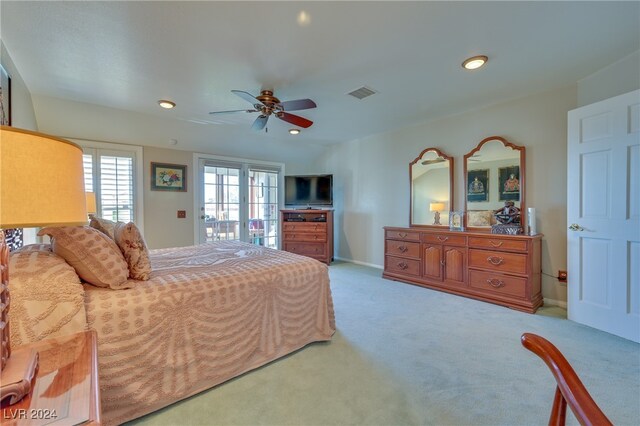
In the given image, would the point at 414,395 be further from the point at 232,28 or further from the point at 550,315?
the point at 232,28

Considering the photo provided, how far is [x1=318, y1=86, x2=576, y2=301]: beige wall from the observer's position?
2.96 metres

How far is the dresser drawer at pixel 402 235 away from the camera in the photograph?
3.76 metres

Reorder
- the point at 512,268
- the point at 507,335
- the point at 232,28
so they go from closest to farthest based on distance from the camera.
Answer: the point at 232,28
the point at 507,335
the point at 512,268

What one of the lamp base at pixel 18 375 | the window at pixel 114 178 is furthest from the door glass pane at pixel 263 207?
the lamp base at pixel 18 375

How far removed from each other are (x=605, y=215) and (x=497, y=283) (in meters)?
1.13

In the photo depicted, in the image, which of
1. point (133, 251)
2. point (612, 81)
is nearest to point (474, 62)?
point (612, 81)

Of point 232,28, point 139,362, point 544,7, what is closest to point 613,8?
point 544,7

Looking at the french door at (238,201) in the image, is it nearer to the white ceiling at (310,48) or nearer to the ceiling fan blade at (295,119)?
the white ceiling at (310,48)

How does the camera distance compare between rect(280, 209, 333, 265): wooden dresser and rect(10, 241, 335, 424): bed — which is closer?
rect(10, 241, 335, 424): bed

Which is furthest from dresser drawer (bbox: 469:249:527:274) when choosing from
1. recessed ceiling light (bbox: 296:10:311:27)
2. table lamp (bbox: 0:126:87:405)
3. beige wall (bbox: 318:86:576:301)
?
table lamp (bbox: 0:126:87:405)

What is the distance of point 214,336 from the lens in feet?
5.57

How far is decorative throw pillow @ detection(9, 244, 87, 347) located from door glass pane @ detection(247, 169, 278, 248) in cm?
408

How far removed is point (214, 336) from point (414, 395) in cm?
127

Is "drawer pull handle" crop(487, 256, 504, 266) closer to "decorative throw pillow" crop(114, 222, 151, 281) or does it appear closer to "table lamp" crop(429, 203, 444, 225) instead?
"table lamp" crop(429, 203, 444, 225)
